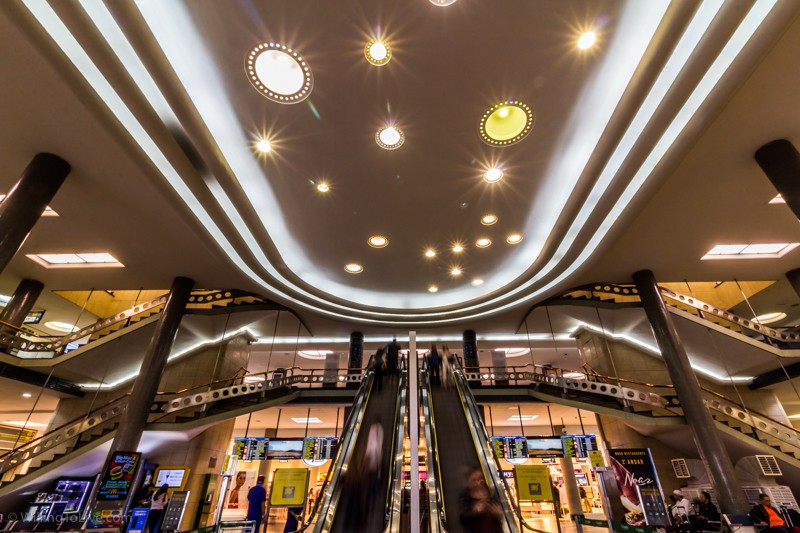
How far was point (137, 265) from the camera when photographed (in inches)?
393

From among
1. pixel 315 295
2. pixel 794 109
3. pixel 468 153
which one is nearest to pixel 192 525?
pixel 315 295

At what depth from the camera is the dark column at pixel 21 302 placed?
10.0 meters

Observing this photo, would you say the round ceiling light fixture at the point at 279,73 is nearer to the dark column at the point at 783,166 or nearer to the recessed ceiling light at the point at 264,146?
the recessed ceiling light at the point at 264,146

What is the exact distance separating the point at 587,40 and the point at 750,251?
8613mm

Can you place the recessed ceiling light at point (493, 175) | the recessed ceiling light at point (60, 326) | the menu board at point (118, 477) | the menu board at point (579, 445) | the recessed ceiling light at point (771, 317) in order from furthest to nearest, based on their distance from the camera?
the recessed ceiling light at point (60, 326) < the menu board at point (579, 445) < the recessed ceiling light at point (771, 317) < the recessed ceiling light at point (493, 175) < the menu board at point (118, 477)

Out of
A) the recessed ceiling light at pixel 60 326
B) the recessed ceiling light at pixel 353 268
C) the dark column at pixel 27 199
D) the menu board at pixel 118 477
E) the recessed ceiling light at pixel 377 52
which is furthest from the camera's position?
the recessed ceiling light at pixel 60 326

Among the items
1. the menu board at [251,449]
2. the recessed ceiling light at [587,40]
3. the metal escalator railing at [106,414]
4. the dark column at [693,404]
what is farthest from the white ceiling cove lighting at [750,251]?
the menu board at [251,449]

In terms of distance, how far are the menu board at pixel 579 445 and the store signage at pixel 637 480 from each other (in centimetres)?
771

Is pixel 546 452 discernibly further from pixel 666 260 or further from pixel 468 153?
pixel 468 153

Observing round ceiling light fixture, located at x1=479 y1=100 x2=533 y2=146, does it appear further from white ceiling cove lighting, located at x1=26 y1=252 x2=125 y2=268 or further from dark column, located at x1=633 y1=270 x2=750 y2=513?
white ceiling cove lighting, located at x1=26 y1=252 x2=125 y2=268

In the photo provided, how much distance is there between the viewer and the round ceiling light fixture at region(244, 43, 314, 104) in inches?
203

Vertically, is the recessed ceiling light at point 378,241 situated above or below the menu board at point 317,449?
above

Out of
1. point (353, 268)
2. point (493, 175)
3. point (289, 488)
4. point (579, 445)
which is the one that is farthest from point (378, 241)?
point (579, 445)

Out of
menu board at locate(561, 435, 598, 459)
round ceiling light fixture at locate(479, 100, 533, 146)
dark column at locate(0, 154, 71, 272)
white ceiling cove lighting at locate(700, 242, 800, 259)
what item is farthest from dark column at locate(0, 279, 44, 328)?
white ceiling cove lighting at locate(700, 242, 800, 259)
